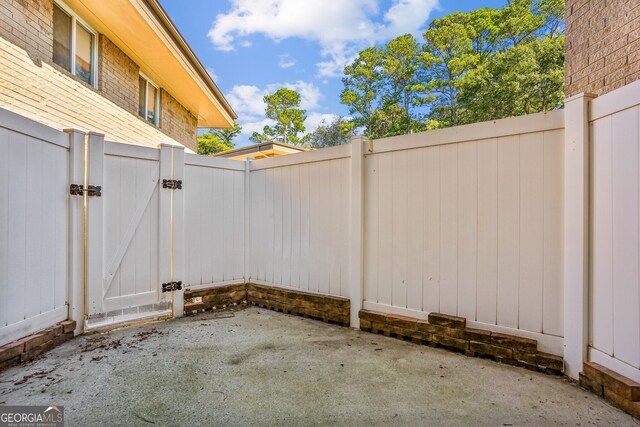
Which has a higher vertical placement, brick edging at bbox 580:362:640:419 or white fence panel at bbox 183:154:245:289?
white fence panel at bbox 183:154:245:289

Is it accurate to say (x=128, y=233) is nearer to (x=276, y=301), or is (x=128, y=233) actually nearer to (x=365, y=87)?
(x=276, y=301)

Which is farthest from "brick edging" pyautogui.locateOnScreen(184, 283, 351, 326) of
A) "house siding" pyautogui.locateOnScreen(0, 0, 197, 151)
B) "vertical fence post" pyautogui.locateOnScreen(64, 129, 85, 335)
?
"house siding" pyautogui.locateOnScreen(0, 0, 197, 151)

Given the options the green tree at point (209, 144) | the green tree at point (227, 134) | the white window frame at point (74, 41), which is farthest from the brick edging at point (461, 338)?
the green tree at point (227, 134)

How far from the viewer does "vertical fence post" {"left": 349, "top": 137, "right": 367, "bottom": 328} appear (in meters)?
3.53

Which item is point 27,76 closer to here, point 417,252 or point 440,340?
point 417,252

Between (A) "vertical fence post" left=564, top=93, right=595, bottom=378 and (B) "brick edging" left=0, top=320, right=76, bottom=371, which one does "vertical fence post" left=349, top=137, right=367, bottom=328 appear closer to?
(A) "vertical fence post" left=564, top=93, right=595, bottom=378

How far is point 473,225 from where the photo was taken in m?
2.86

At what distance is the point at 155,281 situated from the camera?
383cm

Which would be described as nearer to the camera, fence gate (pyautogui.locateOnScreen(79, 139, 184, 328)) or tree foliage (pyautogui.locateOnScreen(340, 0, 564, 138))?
fence gate (pyautogui.locateOnScreen(79, 139, 184, 328))

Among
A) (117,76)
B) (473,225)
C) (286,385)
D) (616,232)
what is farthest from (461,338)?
(117,76)

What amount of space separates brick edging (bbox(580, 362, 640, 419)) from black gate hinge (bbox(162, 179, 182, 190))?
4131mm

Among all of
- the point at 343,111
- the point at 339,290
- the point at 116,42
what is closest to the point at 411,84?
the point at 343,111

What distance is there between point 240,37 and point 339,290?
2388 cm

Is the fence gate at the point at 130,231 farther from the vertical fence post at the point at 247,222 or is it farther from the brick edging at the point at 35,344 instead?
the vertical fence post at the point at 247,222
